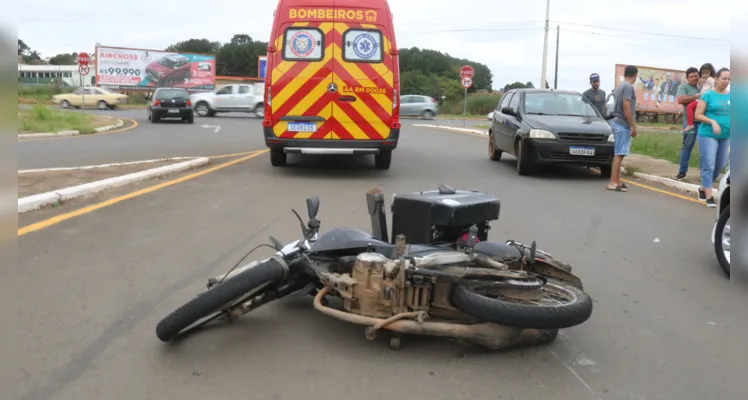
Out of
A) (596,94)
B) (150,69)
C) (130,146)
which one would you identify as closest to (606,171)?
(596,94)

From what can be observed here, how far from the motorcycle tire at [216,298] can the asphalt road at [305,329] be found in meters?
0.13

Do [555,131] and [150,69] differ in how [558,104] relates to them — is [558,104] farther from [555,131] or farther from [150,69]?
[150,69]

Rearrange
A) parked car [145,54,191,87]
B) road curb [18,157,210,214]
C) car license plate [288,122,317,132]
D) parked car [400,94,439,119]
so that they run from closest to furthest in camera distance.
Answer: road curb [18,157,210,214] < car license plate [288,122,317,132] < parked car [400,94,439,119] < parked car [145,54,191,87]

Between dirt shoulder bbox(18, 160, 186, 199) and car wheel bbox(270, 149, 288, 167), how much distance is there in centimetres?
204

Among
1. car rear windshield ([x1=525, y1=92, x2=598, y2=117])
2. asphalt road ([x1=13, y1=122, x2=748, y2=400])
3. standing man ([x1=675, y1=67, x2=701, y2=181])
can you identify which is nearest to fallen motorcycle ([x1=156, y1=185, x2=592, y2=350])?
asphalt road ([x1=13, y1=122, x2=748, y2=400])

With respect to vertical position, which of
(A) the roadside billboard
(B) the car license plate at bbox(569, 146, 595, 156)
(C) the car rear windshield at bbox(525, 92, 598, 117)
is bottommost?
(B) the car license plate at bbox(569, 146, 595, 156)

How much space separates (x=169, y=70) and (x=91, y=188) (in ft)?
161

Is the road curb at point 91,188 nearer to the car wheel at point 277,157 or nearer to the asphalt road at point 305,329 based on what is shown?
the asphalt road at point 305,329

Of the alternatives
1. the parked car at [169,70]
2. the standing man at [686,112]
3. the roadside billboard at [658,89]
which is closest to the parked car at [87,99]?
the parked car at [169,70]

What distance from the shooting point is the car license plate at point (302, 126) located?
1067cm

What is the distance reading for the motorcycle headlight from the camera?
11250 millimetres

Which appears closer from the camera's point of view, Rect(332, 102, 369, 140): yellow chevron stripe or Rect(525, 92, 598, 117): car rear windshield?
Rect(332, 102, 369, 140): yellow chevron stripe

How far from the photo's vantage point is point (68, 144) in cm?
1592

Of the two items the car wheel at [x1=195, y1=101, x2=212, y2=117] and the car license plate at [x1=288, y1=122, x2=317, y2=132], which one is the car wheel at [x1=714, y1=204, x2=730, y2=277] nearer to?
the car license plate at [x1=288, y1=122, x2=317, y2=132]
